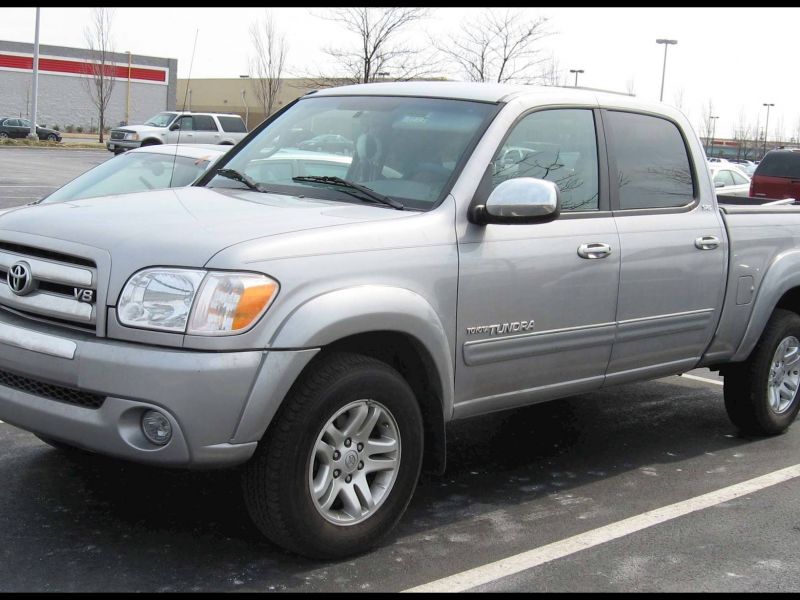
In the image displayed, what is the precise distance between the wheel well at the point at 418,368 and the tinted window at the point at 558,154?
93cm

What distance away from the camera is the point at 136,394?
3.58m

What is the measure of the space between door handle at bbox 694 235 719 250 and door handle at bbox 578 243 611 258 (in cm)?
77

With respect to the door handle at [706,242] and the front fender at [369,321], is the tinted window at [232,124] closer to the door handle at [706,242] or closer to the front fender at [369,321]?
the door handle at [706,242]

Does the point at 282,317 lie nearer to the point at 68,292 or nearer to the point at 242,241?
the point at 242,241

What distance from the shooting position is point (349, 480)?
4078mm

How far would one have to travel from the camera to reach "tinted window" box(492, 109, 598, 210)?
15.7ft

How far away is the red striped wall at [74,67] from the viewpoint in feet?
208

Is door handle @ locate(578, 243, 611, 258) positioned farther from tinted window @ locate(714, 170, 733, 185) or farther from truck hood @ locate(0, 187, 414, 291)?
tinted window @ locate(714, 170, 733, 185)

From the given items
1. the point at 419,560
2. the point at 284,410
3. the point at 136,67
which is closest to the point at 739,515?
the point at 419,560

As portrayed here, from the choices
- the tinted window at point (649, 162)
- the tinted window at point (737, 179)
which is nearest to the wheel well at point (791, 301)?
the tinted window at point (649, 162)

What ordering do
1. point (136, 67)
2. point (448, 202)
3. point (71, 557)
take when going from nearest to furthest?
1. point (71, 557)
2. point (448, 202)
3. point (136, 67)

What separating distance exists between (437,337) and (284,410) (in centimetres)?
74

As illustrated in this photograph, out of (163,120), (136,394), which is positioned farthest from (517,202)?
(163,120)

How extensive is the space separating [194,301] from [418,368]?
108 centimetres
